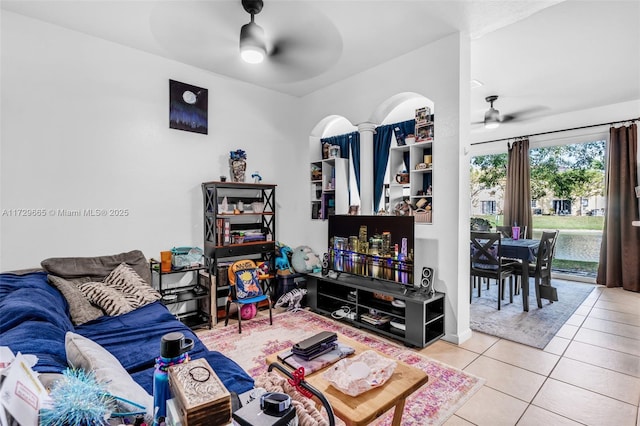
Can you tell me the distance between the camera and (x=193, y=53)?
10.9 feet

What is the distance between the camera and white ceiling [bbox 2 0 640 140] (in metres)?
2.57

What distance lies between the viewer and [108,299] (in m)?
2.47

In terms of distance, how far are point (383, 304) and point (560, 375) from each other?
59.3 inches

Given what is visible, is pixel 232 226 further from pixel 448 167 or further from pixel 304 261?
pixel 448 167

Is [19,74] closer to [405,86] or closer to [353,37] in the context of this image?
[353,37]

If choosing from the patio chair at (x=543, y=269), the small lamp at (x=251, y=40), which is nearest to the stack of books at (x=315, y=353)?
the small lamp at (x=251, y=40)

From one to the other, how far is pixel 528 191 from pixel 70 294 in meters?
6.68

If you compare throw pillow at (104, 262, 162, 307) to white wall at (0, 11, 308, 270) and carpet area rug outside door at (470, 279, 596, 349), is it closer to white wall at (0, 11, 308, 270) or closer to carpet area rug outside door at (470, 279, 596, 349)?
white wall at (0, 11, 308, 270)

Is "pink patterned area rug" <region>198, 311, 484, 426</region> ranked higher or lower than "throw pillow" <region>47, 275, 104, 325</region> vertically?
lower

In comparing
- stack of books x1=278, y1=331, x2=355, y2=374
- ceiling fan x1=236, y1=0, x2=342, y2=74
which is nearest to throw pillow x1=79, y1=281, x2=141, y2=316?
stack of books x1=278, y1=331, x2=355, y2=374

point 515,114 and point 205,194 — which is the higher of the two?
point 515,114

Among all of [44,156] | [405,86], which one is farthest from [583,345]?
[44,156]

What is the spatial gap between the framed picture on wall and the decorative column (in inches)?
74.5

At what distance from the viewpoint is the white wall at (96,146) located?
2.66 metres
